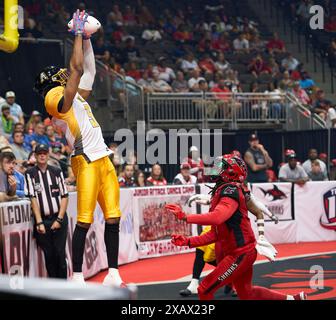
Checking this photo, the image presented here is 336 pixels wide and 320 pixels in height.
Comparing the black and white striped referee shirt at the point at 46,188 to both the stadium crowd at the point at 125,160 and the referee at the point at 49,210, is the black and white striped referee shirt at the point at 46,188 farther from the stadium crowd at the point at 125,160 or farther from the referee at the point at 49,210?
the stadium crowd at the point at 125,160

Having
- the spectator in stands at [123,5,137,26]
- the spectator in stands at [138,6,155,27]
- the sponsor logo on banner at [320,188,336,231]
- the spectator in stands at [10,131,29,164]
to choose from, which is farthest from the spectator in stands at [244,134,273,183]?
the spectator in stands at [138,6,155,27]

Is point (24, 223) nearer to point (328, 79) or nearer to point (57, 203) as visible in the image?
point (57, 203)

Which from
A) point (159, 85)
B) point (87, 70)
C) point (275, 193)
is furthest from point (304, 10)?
point (87, 70)

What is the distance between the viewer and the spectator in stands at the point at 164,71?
22.5 m

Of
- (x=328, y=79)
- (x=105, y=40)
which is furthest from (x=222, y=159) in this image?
(x=328, y=79)

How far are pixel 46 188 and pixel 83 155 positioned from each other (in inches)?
102

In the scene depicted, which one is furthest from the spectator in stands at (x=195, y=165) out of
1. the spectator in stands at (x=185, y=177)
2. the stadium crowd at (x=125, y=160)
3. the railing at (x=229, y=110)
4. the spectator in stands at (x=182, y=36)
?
the spectator in stands at (x=182, y=36)

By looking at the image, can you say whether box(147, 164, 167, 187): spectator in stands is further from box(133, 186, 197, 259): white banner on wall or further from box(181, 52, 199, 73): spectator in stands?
box(181, 52, 199, 73): spectator in stands

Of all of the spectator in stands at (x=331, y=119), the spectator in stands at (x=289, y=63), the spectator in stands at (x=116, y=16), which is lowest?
the spectator in stands at (x=331, y=119)

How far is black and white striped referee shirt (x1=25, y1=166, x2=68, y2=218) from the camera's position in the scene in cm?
1010

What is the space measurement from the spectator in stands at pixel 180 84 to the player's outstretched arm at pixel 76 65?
1438 cm

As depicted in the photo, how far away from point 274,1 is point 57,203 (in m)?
21.4

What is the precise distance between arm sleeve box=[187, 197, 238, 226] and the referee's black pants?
3.39 meters

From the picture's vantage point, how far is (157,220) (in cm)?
1527
